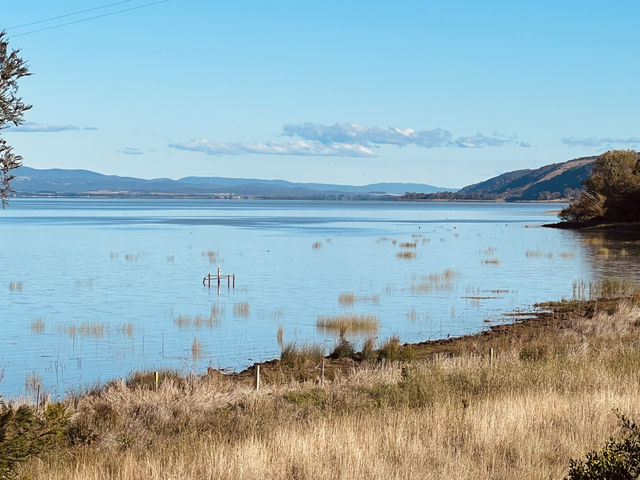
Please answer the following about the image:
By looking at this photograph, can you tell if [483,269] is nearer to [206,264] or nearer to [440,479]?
[206,264]

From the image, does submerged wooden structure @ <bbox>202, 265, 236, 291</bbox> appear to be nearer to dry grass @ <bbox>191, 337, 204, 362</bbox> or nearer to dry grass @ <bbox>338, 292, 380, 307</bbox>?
dry grass @ <bbox>338, 292, 380, 307</bbox>

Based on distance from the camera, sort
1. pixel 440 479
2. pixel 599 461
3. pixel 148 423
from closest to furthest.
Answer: pixel 599 461 < pixel 440 479 < pixel 148 423

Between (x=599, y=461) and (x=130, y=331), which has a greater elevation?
(x=599, y=461)

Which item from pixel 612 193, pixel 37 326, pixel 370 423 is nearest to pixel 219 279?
pixel 37 326

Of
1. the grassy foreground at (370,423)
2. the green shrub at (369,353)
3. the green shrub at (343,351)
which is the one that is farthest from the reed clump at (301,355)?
the grassy foreground at (370,423)

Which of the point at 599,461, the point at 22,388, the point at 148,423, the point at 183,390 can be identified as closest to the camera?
the point at 599,461

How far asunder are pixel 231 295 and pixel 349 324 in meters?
10.7

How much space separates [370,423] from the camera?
10953 millimetres

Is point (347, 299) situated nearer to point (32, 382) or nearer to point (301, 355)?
point (301, 355)

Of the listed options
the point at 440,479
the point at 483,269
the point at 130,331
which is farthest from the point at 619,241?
the point at 440,479

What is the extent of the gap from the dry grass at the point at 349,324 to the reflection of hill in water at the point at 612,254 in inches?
731

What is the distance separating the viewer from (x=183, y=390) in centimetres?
1497

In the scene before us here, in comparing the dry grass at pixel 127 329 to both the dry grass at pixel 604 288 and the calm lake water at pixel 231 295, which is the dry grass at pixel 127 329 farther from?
the dry grass at pixel 604 288

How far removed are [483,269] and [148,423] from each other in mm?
40862
